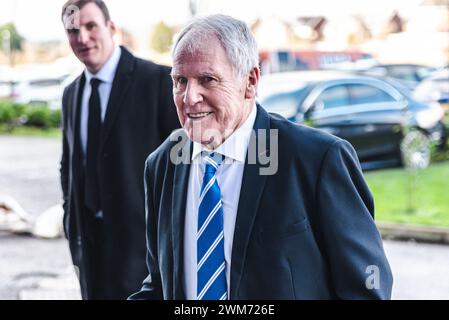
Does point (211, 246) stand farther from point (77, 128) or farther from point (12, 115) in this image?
point (12, 115)

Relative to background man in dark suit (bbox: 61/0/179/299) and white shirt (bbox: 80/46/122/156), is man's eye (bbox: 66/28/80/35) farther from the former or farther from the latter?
white shirt (bbox: 80/46/122/156)

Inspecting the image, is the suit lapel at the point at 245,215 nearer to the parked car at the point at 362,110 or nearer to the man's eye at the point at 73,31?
the man's eye at the point at 73,31

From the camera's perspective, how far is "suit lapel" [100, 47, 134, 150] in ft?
11.3

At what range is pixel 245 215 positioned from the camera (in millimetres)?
1828

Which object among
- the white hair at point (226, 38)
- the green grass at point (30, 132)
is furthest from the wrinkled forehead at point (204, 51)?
the green grass at point (30, 132)

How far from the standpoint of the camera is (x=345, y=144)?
1847mm

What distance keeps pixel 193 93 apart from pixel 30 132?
18.3 meters

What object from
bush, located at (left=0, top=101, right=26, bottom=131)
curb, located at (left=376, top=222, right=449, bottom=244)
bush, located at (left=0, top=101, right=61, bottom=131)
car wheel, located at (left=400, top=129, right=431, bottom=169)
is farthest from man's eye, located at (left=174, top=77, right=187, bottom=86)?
bush, located at (left=0, top=101, right=26, bottom=131)

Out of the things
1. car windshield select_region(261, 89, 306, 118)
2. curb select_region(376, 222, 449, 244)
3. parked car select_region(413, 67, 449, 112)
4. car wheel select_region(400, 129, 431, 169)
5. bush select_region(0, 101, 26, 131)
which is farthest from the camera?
bush select_region(0, 101, 26, 131)

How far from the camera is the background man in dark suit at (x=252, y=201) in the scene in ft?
5.89

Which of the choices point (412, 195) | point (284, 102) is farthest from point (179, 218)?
point (284, 102)

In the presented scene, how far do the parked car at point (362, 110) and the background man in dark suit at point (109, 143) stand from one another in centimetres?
573

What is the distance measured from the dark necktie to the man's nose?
1.68 m

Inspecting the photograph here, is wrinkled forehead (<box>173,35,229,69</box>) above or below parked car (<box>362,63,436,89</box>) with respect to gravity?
above
